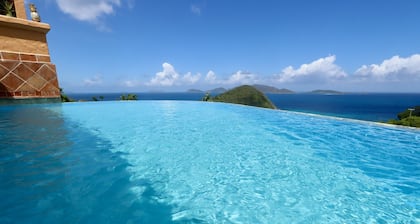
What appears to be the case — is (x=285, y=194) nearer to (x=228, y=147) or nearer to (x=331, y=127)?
(x=228, y=147)

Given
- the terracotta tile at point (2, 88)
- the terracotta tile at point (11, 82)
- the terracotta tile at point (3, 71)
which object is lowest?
the terracotta tile at point (2, 88)

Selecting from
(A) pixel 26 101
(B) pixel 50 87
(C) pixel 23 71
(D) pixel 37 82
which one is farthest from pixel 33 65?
(A) pixel 26 101

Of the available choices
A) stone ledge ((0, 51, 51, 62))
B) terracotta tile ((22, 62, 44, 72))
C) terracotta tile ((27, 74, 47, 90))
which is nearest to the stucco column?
stone ledge ((0, 51, 51, 62))

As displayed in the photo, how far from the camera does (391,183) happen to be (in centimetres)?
297

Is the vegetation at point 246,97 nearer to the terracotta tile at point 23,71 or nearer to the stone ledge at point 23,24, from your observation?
the stone ledge at point 23,24

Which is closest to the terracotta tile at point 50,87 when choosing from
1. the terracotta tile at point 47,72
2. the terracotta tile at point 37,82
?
the terracotta tile at point 37,82

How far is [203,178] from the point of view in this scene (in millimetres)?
2939

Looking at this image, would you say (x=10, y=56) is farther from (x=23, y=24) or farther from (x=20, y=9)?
(x=20, y=9)

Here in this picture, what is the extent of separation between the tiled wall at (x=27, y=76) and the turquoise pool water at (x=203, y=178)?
4806 millimetres

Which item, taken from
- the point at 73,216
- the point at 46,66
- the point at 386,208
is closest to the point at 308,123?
the point at 386,208

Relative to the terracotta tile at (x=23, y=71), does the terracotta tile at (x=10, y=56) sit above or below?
above

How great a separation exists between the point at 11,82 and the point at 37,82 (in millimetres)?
923

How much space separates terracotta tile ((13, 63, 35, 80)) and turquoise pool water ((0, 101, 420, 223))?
16.4 ft

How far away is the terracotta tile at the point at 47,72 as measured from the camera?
9508mm
